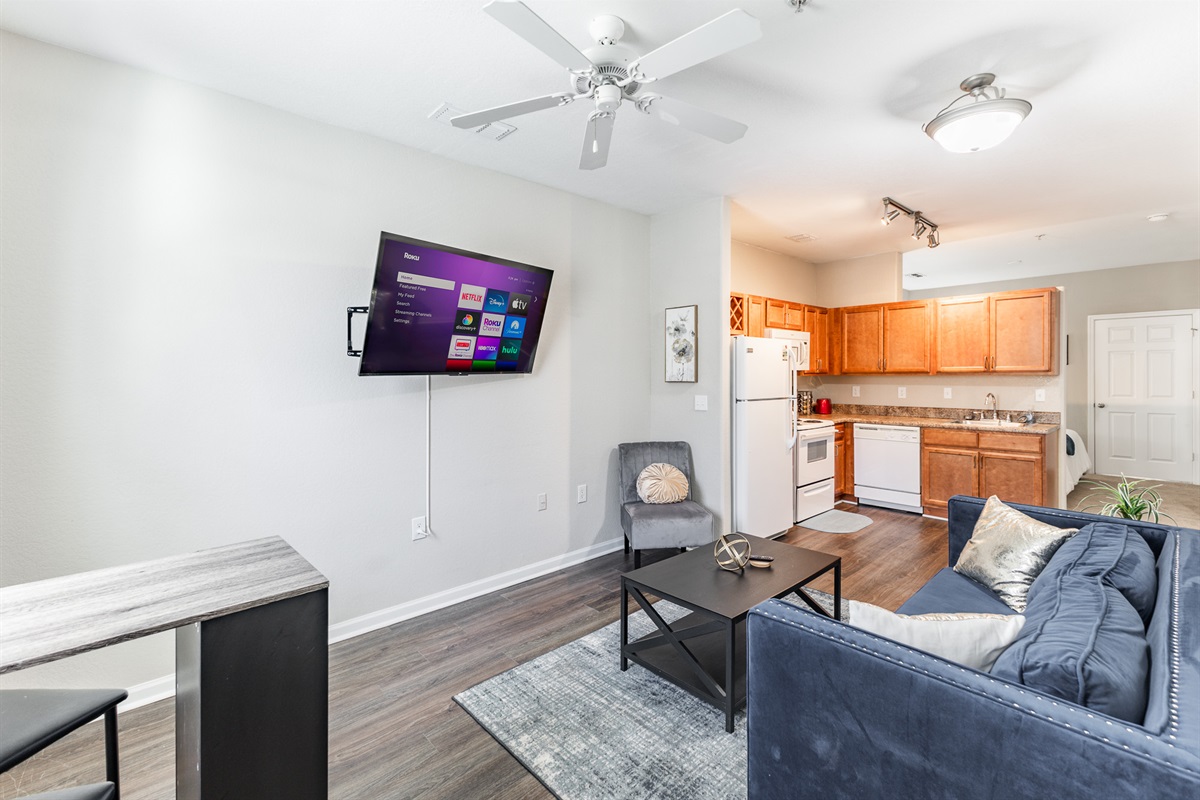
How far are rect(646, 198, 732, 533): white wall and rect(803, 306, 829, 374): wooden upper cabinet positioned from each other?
216 cm

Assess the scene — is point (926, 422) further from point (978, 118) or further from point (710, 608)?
point (710, 608)

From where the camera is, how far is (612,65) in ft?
6.35

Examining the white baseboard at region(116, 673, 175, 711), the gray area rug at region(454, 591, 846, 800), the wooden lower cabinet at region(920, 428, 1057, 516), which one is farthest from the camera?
the wooden lower cabinet at region(920, 428, 1057, 516)

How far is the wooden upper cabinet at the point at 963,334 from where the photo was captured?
16.5 ft

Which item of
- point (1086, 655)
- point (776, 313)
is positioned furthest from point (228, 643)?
point (776, 313)

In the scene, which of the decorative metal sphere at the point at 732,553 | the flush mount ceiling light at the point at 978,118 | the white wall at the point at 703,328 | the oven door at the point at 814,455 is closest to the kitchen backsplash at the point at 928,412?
the oven door at the point at 814,455

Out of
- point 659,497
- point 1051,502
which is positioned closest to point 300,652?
point 659,497

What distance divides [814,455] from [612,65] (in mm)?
3992

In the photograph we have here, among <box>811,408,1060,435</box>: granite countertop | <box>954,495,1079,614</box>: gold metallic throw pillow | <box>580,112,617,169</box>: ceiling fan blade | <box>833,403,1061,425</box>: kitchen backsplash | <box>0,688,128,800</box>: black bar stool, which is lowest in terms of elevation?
<box>0,688,128,800</box>: black bar stool

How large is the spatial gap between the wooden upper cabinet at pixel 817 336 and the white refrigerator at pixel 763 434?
1403mm

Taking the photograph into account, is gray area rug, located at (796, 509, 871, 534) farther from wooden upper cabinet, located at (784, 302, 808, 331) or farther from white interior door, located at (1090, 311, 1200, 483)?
white interior door, located at (1090, 311, 1200, 483)

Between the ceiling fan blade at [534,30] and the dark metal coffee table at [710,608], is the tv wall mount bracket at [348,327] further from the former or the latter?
the dark metal coffee table at [710,608]

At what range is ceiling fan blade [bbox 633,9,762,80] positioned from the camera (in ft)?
5.03

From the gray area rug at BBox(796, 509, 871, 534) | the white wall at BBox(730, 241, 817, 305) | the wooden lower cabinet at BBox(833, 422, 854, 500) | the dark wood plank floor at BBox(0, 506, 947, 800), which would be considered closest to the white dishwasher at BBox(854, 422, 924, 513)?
the wooden lower cabinet at BBox(833, 422, 854, 500)
